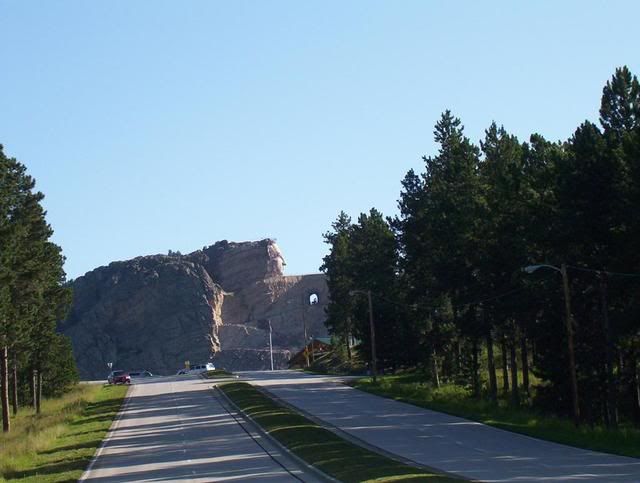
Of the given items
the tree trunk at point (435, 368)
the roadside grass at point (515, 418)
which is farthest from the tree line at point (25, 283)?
the tree trunk at point (435, 368)

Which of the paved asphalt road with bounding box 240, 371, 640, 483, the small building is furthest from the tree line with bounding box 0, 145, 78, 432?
the small building

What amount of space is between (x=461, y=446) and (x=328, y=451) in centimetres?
574

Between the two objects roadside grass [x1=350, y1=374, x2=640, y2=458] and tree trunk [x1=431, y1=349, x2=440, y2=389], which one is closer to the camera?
roadside grass [x1=350, y1=374, x2=640, y2=458]

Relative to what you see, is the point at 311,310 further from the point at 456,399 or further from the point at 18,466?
the point at 18,466

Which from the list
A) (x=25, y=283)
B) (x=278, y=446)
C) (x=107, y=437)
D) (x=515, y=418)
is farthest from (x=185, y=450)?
(x=25, y=283)

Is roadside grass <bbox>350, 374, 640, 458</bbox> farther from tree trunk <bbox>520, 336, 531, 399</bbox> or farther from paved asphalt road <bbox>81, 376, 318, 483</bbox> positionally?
paved asphalt road <bbox>81, 376, 318, 483</bbox>

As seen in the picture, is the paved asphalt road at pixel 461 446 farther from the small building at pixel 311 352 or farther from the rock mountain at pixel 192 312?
the rock mountain at pixel 192 312

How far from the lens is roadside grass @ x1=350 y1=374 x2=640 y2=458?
3619cm

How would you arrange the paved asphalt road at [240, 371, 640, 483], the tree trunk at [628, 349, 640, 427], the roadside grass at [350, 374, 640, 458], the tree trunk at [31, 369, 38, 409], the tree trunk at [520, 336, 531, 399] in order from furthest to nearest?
the tree trunk at [31, 369, 38, 409]
the tree trunk at [520, 336, 531, 399]
the tree trunk at [628, 349, 640, 427]
the roadside grass at [350, 374, 640, 458]
the paved asphalt road at [240, 371, 640, 483]

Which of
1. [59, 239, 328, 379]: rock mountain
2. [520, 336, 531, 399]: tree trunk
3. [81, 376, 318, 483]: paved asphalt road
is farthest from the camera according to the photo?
[59, 239, 328, 379]: rock mountain

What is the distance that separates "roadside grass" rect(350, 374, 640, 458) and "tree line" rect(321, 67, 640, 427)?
2.26 metres

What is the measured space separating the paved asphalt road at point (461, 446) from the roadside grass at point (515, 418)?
911 mm

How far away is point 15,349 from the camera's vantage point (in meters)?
61.3

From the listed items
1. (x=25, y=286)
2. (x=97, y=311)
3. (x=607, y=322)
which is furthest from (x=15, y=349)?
(x=97, y=311)
